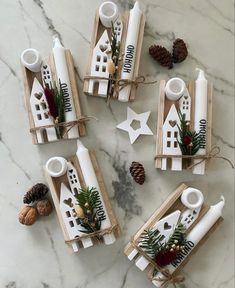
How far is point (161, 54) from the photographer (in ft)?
3.99

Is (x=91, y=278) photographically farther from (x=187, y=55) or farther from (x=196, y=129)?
(x=187, y=55)

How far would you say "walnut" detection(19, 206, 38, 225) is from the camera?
3.74 feet

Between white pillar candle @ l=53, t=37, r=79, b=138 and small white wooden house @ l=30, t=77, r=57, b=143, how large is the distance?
1.7 inches

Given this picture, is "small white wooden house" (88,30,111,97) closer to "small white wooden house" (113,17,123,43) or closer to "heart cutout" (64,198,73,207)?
"small white wooden house" (113,17,123,43)

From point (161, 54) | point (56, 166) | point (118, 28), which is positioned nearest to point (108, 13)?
point (118, 28)

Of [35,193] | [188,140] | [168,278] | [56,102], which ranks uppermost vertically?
[56,102]

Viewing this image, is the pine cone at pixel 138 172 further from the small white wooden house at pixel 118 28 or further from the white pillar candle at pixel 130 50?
the small white wooden house at pixel 118 28

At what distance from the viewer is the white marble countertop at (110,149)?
3.82 feet

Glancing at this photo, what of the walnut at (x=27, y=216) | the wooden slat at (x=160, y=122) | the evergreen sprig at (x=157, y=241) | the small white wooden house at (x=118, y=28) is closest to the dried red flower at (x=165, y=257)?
the evergreen sprig at (x=157, y=241)

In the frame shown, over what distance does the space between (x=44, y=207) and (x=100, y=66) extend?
1.24 feet

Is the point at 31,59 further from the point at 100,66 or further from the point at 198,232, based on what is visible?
the point at 198,232

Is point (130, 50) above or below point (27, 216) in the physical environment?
above

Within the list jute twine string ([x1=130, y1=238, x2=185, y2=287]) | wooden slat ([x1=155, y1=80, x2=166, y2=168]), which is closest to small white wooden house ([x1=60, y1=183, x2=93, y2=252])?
jute twine string ([x1=130, y1=238, x2=185, y2=287])

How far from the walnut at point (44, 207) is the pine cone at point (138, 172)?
0.74 feet
